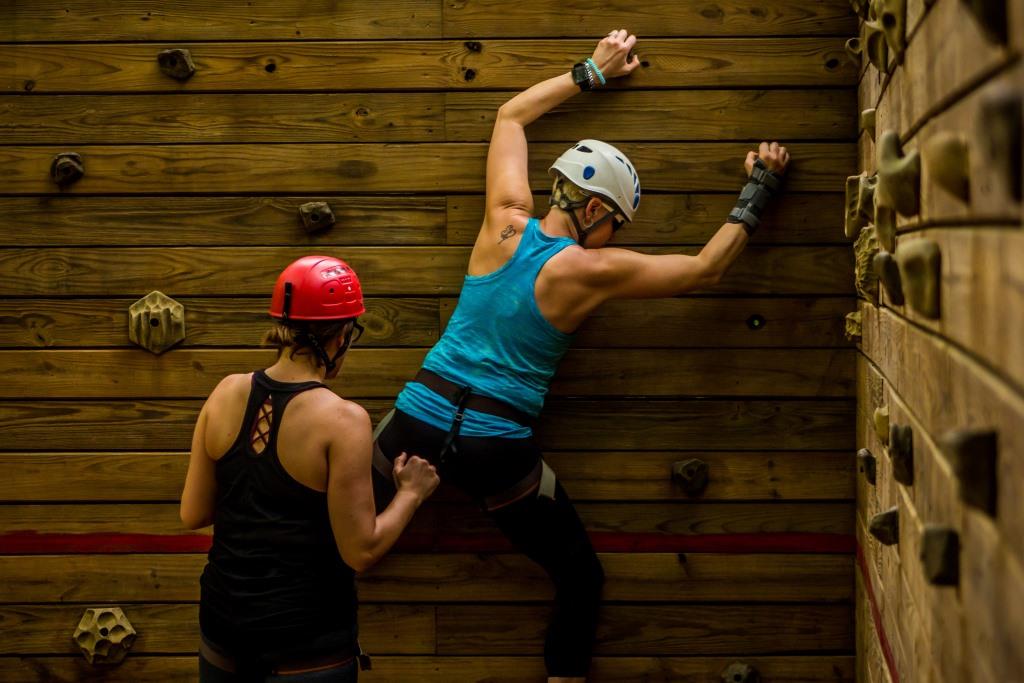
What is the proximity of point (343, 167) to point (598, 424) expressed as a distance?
53.4 inches

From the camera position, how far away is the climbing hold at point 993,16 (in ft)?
3.89

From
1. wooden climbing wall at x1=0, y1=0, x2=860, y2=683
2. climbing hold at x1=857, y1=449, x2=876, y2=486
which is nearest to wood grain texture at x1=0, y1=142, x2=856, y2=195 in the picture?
wooden climbing wall at x1=0, y1=0, x2=860, y2=683

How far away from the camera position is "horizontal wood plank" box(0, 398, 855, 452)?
340 cm

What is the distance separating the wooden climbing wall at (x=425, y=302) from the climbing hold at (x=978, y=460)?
212 cm

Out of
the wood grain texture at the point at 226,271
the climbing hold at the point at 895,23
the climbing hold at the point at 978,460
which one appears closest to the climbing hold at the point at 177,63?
the wood grain texture at the point at 226,271

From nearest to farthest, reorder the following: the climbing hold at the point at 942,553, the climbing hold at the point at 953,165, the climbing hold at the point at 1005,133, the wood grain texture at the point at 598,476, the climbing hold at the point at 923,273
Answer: the climbing hold at the point at 1005,133 < the climbing hold at the point at 953,165 < the climbing hold at the point at 942,553 < the climbing hold at the point at 923,273 < the wood grain texture at the point at 598,476

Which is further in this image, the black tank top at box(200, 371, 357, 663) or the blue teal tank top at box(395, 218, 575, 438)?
the blue teal tank top at box(395, 218, 575, 438)

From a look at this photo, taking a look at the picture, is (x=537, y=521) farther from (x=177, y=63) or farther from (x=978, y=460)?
(x=177, y=63)

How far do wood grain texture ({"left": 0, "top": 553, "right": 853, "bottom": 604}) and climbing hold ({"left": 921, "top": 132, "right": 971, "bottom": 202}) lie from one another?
2.24 m

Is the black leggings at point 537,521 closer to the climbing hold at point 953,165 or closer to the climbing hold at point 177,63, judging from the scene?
the climbing hold at point 177,63

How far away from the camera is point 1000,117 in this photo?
110cm

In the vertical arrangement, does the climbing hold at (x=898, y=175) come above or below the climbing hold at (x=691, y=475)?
above

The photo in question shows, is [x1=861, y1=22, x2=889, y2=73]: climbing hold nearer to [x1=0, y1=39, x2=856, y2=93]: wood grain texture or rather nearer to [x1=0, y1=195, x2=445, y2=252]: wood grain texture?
[x1=0, y1=39, x2=856, y2=93]: wood grain texture

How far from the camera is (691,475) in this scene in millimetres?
3365
